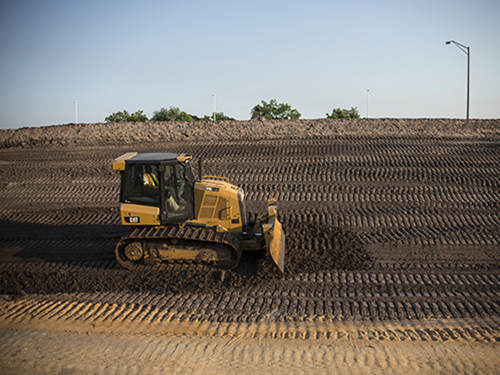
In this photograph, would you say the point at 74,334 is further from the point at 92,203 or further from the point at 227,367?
the point at 92,203

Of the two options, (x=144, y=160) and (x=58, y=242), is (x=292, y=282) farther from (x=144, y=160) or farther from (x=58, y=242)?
(x=58, y=242)

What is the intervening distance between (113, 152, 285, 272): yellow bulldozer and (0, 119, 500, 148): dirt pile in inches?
546

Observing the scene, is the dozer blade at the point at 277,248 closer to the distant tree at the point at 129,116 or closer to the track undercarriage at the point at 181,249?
the track undercarriage at the point at 181,249

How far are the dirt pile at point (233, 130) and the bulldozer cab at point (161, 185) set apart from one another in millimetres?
13956

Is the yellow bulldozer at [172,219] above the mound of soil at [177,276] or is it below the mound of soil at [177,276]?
above

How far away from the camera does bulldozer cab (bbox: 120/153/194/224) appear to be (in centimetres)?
780

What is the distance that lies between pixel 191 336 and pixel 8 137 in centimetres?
2275

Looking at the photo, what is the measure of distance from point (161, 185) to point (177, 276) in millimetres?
1801

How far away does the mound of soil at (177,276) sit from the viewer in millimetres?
7422

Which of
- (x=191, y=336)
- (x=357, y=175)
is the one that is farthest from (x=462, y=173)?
(x=191, y=336)

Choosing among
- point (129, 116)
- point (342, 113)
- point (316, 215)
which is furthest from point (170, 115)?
point (316, 215)

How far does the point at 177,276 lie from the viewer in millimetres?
7746

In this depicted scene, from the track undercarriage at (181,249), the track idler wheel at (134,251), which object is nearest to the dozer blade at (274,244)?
the track undercarriage at (181,249)

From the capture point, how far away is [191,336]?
5898 mm
